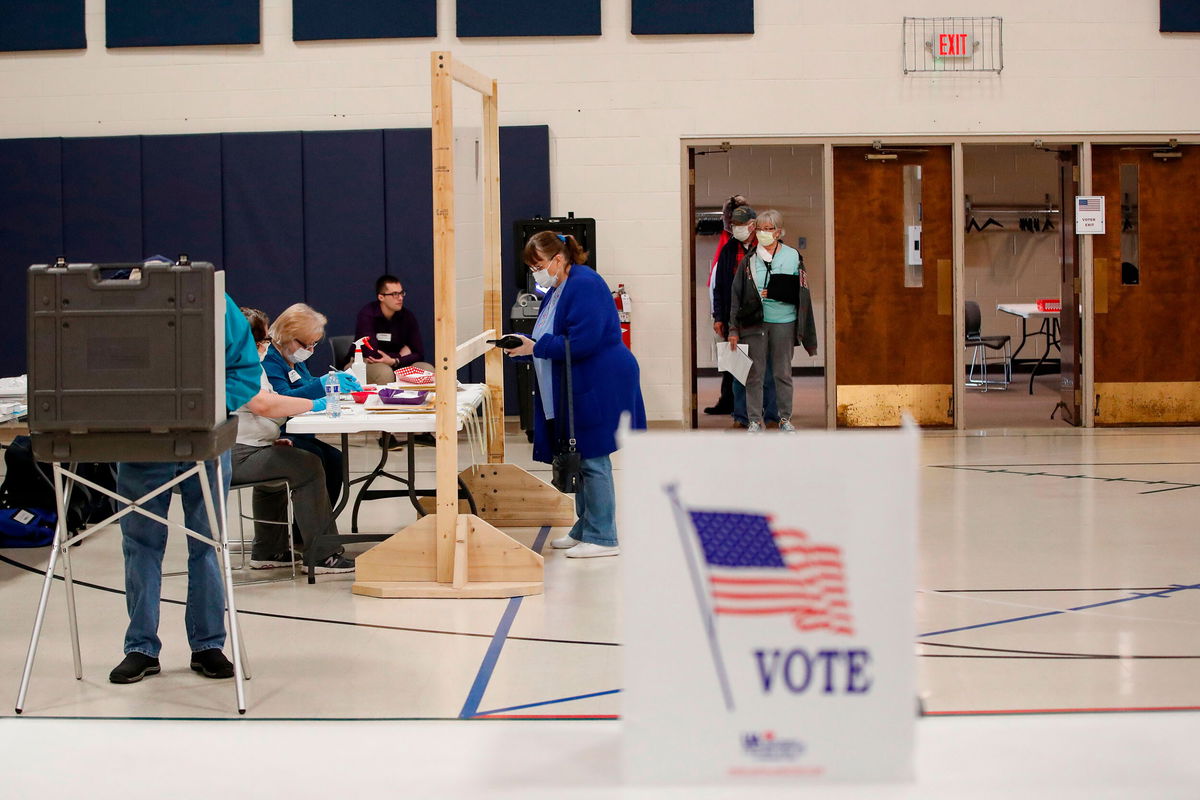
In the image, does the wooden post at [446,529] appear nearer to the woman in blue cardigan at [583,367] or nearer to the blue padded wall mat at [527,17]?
the woman in blue cardigan at [583,367]

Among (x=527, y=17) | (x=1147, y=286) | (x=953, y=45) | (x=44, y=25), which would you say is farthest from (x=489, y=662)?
(x=44, y=25)

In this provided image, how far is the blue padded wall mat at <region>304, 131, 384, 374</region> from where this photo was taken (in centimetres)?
952

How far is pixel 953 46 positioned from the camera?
373 inches

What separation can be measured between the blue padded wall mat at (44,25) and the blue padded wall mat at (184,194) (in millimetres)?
989

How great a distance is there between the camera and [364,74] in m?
9.55

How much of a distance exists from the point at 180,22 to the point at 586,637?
723 cm

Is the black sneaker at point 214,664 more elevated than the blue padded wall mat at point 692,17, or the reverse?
the blue padded wall mat at point 692,17

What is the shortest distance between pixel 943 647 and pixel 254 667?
2209 mm

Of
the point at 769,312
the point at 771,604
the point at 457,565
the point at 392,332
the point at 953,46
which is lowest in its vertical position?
the point at 457,565

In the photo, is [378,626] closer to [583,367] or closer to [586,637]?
[586,637]

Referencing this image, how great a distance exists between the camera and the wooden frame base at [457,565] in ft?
15.9

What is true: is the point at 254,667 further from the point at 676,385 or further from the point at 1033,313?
the point at 1033,313

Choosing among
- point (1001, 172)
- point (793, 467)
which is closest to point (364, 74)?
point (1001, 172)

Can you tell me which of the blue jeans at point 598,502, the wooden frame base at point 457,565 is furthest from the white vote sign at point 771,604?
the blue jeans at point 598,502
